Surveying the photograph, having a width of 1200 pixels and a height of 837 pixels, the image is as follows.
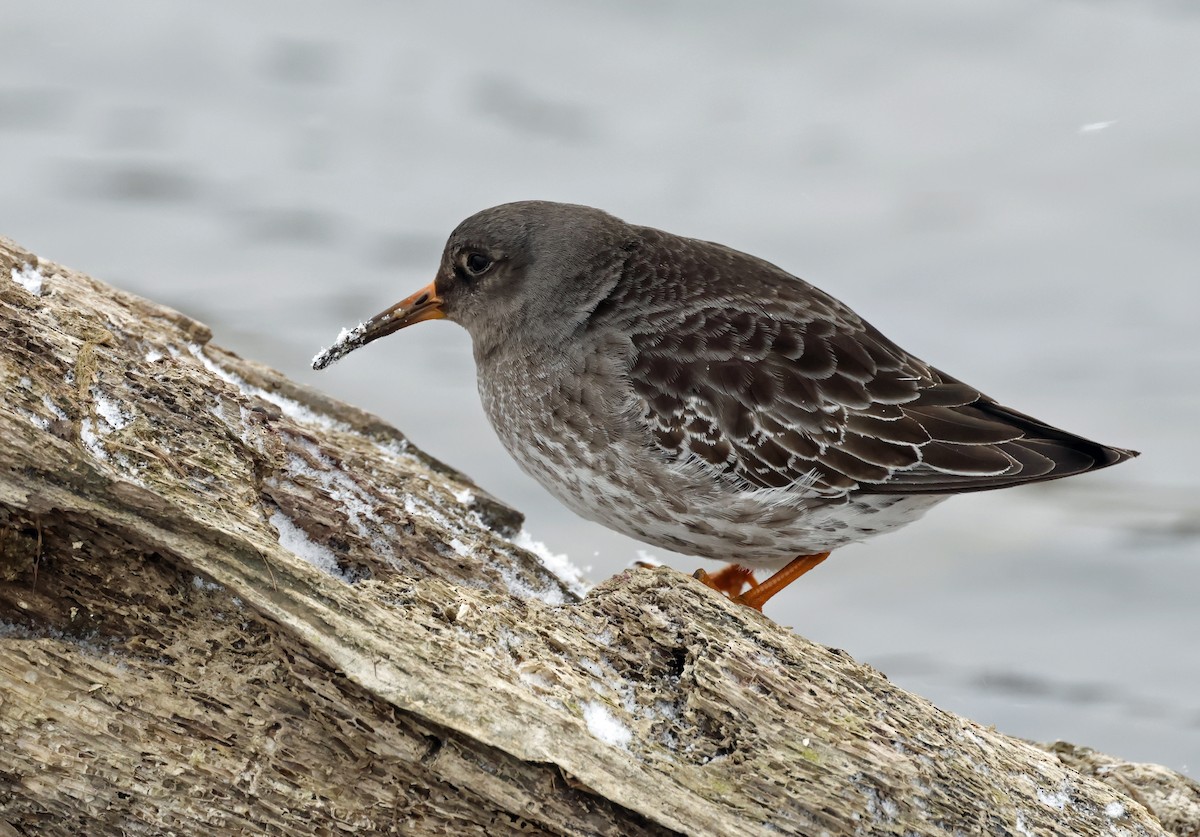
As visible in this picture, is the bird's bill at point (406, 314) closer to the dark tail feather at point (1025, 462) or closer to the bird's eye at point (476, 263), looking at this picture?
the bird's eye at point (476, 263)

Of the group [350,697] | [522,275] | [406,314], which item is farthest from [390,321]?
[350,697]

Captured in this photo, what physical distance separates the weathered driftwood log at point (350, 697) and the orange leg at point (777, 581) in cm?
156

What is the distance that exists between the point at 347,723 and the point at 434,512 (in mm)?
2063

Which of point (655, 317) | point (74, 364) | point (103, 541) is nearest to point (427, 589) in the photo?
point (103, 541)

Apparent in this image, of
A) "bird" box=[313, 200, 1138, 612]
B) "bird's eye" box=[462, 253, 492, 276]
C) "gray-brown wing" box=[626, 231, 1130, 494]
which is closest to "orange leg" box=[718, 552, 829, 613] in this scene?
"bird" box=[313, 200, 1138, 612]

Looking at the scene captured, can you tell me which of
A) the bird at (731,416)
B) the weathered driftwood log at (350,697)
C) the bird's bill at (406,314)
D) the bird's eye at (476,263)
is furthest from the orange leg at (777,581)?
the bird's bill at (406,314)

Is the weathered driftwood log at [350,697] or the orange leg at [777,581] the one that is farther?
the orange leg at [777,581]

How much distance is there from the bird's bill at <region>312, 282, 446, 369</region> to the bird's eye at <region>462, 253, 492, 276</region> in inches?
11.7

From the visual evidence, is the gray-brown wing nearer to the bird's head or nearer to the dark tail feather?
the dark tail feather

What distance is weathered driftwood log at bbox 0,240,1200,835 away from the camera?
4.15 m

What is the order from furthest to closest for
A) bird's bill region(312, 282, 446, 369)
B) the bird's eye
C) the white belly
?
bird's bill region(312, 282, 446, 369), the bird's eye, the white belly

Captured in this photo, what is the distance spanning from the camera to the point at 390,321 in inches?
286

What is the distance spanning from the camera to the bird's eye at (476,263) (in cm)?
705

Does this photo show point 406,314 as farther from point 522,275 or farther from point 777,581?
point 777,581
